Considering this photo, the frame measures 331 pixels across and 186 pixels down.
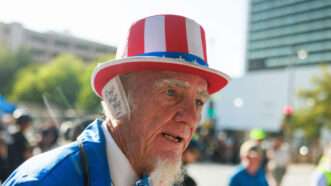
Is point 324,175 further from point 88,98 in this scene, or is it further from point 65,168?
point 65,168

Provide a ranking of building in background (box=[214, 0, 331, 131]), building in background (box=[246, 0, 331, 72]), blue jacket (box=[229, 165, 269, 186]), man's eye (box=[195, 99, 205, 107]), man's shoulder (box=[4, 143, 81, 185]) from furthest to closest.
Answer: building in background (box=[246, 0, 331, 72]) → building in background (box=[214, 0, 331, 131]) → blue jacket (box=[229, 165, 269, 186]) → man's eye (box=[195, 99, 205, 107]) → man's shoulder (box=[4, 143, 81, 185])

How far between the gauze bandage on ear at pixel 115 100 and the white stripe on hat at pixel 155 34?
196 mm

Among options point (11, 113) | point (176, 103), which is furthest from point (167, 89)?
point (11, 113)

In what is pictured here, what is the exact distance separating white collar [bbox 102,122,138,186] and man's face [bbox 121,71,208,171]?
0.16 ft

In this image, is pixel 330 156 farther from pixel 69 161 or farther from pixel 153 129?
pixel 69 161

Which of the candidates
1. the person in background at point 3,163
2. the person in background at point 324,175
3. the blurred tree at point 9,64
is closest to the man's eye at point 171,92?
the person in background at point 324,175

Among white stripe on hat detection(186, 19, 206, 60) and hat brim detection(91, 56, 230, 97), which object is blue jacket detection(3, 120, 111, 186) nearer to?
hat brim detection(91, 56, 230, 97)

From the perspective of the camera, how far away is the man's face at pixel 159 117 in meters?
1.62

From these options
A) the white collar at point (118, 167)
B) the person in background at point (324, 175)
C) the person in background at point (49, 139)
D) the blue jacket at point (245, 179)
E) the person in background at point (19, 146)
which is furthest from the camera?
the person in background at point (49, 139)

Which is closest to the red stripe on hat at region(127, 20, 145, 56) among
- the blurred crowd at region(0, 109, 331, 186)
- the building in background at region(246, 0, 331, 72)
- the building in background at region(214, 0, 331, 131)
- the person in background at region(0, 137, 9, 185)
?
the blurred crowd at region(0, 109, 331, 186)

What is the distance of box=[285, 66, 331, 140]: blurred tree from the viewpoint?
3101 cm

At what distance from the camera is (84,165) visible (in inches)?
56.6

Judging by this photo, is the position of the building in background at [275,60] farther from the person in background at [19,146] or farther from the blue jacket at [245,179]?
the blue jacket at [245,179]

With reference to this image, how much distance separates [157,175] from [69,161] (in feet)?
1.20
